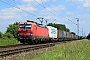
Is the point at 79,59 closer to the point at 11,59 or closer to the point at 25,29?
the point at 11,59

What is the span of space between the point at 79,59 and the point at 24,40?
21.5 metres

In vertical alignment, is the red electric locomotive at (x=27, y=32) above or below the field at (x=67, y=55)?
above

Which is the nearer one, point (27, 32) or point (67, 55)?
point (67, 55)

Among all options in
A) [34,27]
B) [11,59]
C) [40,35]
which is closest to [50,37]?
[40,35]

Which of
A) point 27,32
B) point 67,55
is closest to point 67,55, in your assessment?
point 67,55

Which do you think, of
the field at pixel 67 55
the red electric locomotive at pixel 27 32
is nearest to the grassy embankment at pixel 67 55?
the field at pixel 67 55

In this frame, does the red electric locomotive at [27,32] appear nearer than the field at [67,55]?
No

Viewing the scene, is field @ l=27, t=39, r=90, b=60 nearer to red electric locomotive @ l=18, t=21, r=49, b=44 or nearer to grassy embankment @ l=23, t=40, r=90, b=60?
grassy embankment @ l=23, t=40, r=90, b=60

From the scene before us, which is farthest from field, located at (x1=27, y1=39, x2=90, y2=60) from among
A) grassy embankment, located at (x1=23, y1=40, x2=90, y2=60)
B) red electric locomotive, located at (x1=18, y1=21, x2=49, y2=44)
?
red electric locomotive, located at (x1=18, y1=21, x2=49, y2=44)

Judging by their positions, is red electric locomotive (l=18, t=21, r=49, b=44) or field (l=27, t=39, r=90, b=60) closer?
field (l=27, t=39, r=90, b=60)

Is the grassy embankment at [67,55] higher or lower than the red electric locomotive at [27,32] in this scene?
lower

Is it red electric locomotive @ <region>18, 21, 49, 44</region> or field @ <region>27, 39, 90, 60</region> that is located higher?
red electric locomotive @ <region>18, 21, 49, 44</region>

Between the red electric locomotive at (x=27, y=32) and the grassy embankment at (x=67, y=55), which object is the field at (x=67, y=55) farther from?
the red electric locomotive at (x=27, y=32)

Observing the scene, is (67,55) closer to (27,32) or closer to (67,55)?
(67,55)
